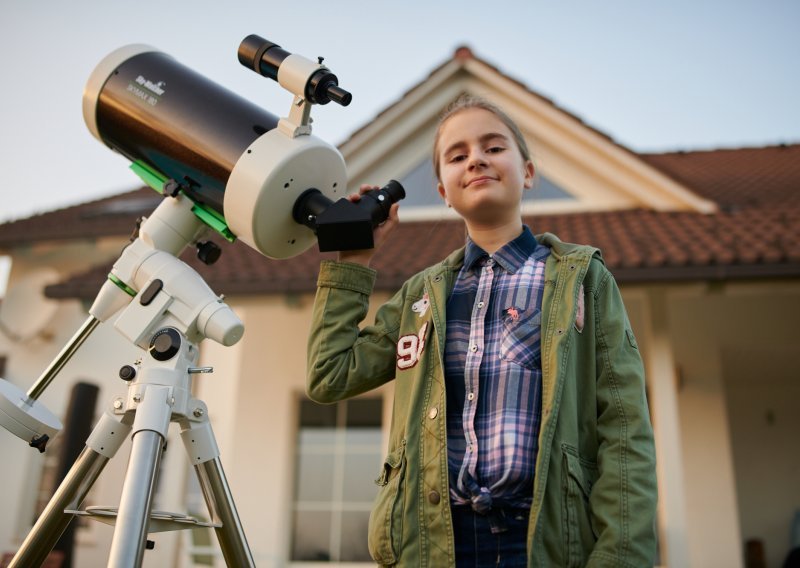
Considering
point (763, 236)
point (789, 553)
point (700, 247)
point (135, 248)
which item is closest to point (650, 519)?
point (135, 248)

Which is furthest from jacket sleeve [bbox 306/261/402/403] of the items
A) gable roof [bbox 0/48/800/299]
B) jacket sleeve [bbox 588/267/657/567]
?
gable roof [bbox 0/48/800/299]

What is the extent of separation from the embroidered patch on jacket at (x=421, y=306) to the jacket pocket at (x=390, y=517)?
1.19 ft

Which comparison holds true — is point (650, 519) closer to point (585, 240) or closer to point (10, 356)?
point (585, 240)

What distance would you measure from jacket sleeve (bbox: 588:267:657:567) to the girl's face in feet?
1.10

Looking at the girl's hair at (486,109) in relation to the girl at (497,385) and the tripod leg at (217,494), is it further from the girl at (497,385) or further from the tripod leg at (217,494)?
the tripod leg at (217,494)

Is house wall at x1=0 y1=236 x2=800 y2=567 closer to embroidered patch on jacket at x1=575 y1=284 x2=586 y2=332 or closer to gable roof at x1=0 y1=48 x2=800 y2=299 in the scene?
gable roof at x1=0 y1=48 x2=800 y2=299

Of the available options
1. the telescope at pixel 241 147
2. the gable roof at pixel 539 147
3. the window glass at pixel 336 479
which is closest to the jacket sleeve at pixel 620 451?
the telescope at pixel 241 147

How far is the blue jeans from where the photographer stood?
144cm

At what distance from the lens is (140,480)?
1.46 m

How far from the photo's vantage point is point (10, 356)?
366 inches

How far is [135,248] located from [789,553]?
7048mm

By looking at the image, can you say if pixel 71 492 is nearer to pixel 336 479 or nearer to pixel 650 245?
pixel 650 245

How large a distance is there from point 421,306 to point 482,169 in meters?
0.37

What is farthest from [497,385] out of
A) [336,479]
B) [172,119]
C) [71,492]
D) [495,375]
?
[336,479]
